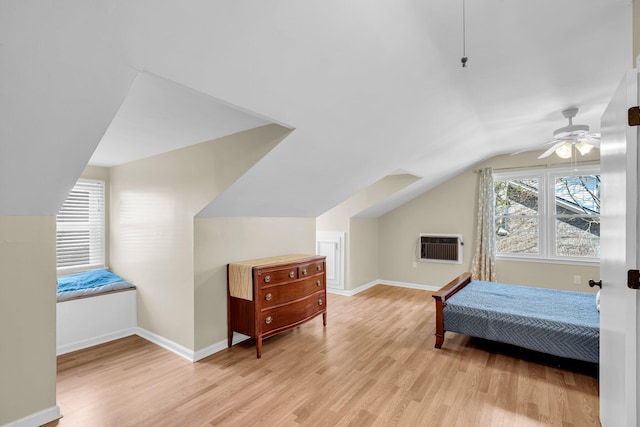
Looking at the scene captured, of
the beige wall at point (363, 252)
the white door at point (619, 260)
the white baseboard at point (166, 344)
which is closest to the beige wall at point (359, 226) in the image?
the beige wall at point (363, 252)

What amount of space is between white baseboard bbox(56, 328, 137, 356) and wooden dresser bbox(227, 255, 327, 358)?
1343 millimetres

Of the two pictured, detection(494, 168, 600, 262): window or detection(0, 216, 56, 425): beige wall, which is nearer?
detection(0, 216, 56, 425): beige wall

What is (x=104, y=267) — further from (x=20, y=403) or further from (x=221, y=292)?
(x=20, y=403)

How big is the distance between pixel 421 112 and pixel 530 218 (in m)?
3.66

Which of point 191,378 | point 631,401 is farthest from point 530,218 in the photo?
point 191,378

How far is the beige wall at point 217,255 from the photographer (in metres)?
3.03

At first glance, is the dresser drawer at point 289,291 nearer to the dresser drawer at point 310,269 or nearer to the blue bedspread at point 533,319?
the dresser drawer at point 310,269

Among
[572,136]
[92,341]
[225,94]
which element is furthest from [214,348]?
[572,136]

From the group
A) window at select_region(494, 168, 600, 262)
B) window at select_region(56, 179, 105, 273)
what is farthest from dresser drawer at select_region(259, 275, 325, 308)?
window at select_region(494, 168, 600, 262)

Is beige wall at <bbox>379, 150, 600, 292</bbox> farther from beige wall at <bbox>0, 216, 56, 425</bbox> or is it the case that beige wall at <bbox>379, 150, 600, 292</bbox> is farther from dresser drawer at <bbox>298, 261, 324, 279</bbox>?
beige wall at <bbox>0, 216, 56, 425</bbox>

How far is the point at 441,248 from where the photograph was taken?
18.9 feet

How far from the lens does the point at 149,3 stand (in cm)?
118

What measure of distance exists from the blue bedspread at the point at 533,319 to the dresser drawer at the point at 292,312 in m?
1.43

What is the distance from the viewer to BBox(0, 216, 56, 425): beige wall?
1956 millimetres
